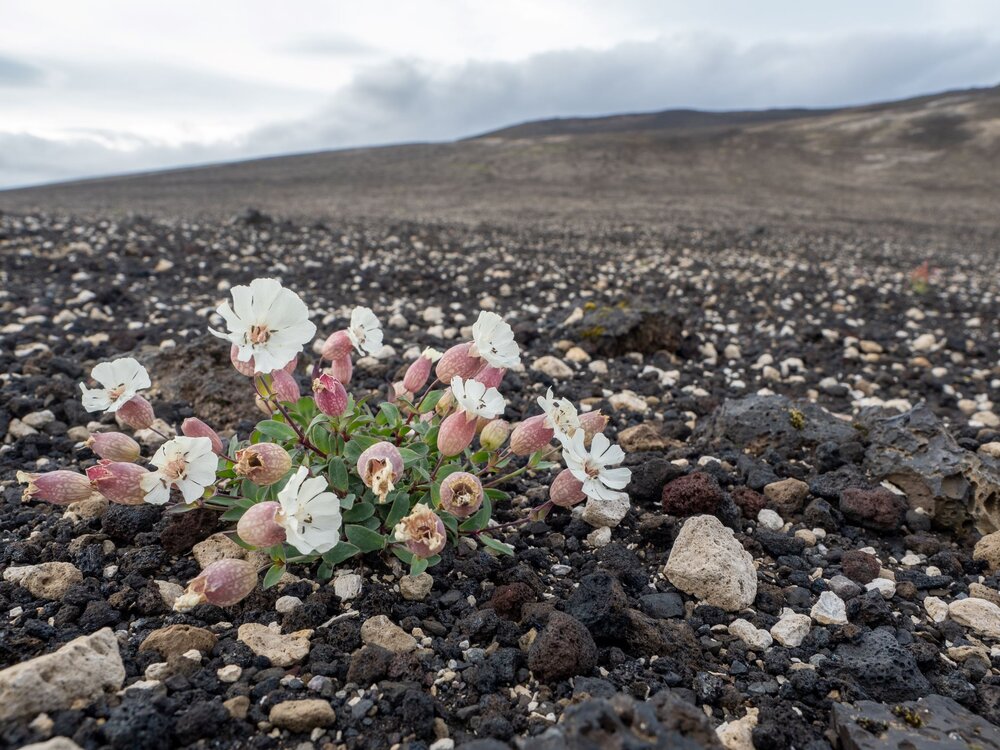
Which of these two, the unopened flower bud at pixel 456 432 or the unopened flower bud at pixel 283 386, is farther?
Answer: the unopened flower bud at pixel 283 386

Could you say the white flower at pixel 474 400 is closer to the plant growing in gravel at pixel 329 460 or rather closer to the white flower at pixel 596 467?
the plant growing in gravel at pixel 329 460

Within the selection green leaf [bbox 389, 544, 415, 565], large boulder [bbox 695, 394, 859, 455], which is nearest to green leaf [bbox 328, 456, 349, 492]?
green leaf [bbox 389, 544, 415, 565]

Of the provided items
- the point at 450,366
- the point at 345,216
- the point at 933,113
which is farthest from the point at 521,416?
the point at 933,113

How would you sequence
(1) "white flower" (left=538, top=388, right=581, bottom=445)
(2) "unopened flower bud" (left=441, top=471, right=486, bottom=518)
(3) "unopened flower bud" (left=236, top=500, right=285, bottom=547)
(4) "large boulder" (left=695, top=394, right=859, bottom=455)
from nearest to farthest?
(3) "unopened flower bud" (left=236, top=500, right=285, bottom=547) < (2) "unopened flower bud" (left=441, top=471, right=486, bottom=518) < (1) "white flower" (left=538, top=388, right=581, bottom=445) < (4) "large boulder" (left=695, top=394, right=859, bottom=455)

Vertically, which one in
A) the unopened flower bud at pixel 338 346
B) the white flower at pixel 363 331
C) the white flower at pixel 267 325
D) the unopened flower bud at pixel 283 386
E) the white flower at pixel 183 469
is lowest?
the white flower at pixel 183 469

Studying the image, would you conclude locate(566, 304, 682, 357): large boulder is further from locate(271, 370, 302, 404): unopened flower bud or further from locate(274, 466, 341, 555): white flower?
locate(274, 466, 341, 555): white flower

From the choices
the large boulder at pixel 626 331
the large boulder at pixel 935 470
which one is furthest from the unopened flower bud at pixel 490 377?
the large boulder at pixel 626 331

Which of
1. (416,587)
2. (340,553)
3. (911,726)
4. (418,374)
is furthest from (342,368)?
(911,726)

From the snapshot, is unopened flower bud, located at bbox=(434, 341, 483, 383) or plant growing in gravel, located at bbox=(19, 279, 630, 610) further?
unopened flower bud, located at bbox=(434, 341, 483, 383)
